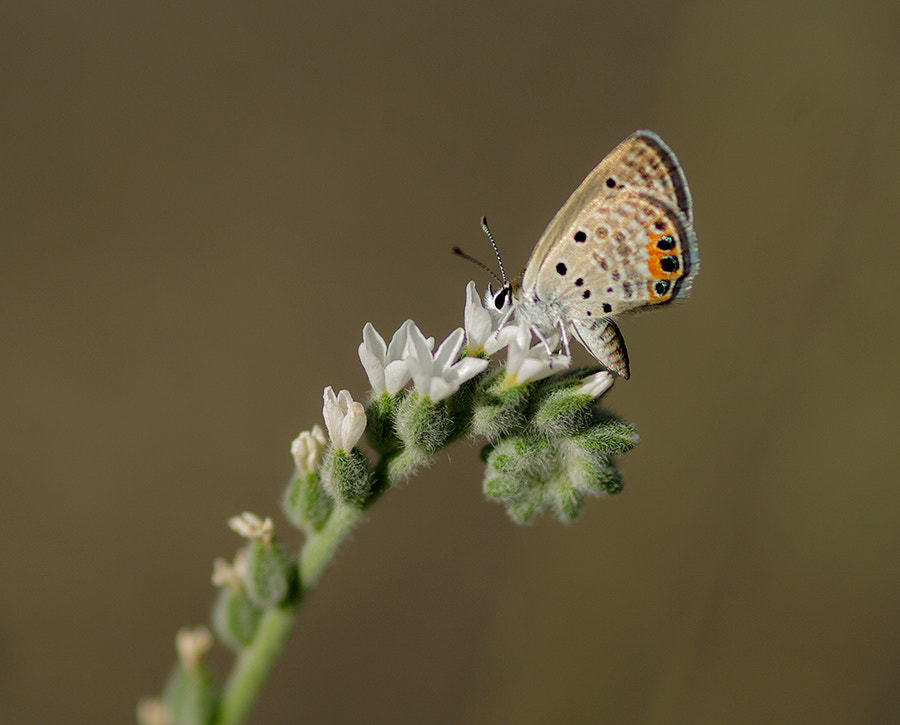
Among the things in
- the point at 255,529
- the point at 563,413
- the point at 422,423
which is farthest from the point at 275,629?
the point at 563,413

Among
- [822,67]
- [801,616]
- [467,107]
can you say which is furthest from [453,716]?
[822,67]

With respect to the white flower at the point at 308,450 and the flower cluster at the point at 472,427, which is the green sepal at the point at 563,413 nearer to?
the flower cluster at the point at 472,427

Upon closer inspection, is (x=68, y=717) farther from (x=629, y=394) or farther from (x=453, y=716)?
(x=629, y=394)

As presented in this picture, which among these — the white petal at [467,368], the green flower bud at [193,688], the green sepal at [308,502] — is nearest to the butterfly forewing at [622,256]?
the white petal at [467,368]

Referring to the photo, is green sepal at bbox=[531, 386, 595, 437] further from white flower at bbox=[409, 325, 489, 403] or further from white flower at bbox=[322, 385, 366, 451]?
white flower at bbox=[322, 385, 366, 451]

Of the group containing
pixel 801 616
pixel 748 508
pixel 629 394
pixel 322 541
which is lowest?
pixel 801 616

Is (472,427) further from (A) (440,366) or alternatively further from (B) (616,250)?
(B) (616,250)
